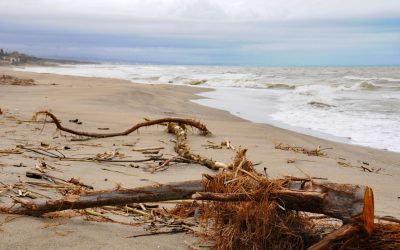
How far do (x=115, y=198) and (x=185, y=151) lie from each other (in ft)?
8.24

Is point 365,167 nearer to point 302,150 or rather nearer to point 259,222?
point 302,150

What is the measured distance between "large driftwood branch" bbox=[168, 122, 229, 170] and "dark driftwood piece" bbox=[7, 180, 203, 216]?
1473 millimetres

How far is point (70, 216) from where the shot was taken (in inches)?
116

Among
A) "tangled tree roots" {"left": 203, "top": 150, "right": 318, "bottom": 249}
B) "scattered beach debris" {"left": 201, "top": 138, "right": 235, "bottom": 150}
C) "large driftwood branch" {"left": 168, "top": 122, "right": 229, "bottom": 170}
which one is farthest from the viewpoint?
"scattered beach debris" {"left": 201, "top": 138, "right": 235, "bottom": 150}

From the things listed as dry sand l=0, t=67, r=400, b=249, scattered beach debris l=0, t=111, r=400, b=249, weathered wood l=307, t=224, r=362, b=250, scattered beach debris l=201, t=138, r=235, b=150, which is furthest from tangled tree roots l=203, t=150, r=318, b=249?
scattered beach debris l=201, t=138, r=235, b=150

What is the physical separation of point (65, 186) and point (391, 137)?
732cm

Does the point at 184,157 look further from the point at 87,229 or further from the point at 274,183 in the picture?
the point at 274,183

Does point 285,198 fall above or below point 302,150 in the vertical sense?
above

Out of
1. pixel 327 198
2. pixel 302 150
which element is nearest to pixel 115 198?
pixel 327 198

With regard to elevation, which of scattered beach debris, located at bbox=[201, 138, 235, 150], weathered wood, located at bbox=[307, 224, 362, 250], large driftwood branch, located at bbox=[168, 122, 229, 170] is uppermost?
weathered wood, located at bbox=[307, 224, 362, 250]

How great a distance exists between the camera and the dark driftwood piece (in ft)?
8.59

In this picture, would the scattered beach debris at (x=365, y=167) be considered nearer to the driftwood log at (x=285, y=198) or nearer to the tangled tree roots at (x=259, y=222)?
the tangled tree roots at (x=259, y=222)

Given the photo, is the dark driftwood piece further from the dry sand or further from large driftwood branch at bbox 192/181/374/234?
large driftwood branch at bbox 192/181/374/234

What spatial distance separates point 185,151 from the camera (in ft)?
17.1
